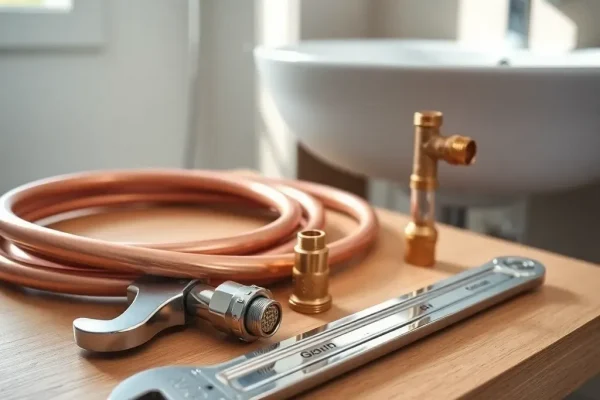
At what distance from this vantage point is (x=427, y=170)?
580 mm

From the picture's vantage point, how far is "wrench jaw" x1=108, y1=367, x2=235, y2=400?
36 centimetres

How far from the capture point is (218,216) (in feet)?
2.50

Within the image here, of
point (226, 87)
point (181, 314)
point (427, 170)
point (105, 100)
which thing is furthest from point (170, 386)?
point (226, 87)

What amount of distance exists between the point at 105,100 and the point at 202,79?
0.22 metres

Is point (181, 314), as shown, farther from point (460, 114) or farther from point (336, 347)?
point (460, 114)

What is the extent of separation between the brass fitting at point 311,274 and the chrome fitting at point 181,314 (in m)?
0.06

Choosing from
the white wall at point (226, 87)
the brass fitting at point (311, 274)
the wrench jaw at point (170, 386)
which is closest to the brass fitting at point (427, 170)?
the brass fitting at point (311, 274)

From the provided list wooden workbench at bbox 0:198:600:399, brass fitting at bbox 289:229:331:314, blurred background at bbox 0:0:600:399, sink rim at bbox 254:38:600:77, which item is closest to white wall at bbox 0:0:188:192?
blurred background at bbox 0:0:600:399

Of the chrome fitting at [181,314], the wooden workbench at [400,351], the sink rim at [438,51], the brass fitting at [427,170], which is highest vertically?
the sink rim at [438,51]

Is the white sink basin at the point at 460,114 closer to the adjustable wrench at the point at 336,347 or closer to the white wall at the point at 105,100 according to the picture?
the adjustable wrench at the point at 336,347

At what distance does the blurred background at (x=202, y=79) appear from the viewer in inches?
38.1

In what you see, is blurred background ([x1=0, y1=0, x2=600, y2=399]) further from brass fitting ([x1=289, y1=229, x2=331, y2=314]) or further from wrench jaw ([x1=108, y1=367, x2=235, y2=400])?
wrench jaw ([x1=108, y1=367, x2=235, y2=400])

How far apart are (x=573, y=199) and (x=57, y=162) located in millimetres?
882

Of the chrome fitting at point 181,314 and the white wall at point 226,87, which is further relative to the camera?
the white wall at point 226,87
